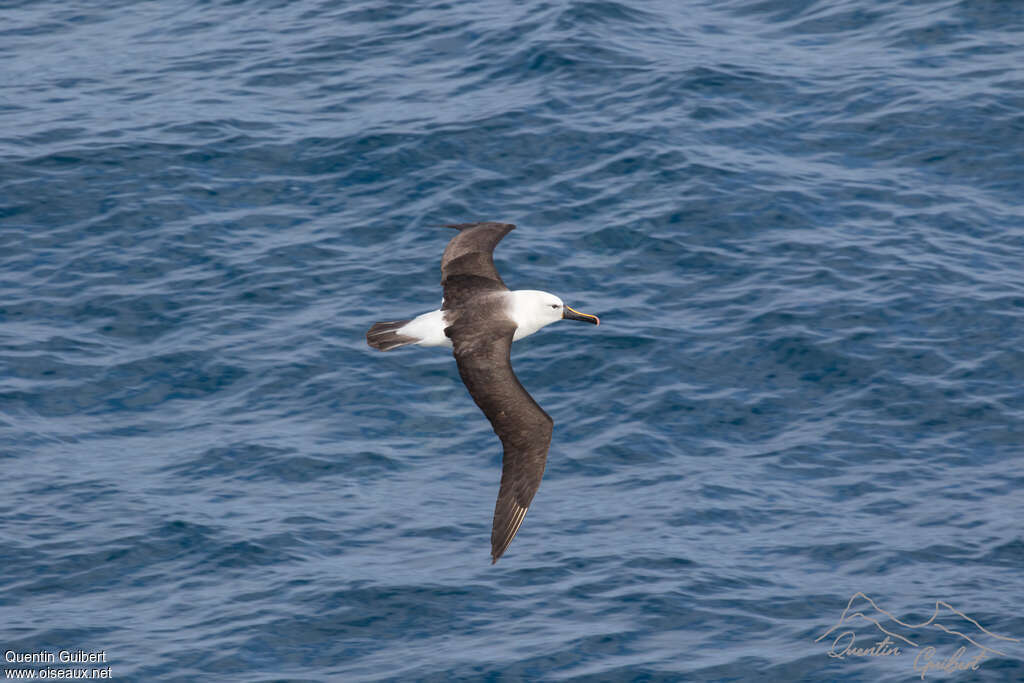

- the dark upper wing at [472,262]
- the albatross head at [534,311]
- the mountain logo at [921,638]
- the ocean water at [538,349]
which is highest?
the dark upper wing at [472,262]

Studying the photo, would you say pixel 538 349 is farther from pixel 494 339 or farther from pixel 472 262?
pixel 494 339

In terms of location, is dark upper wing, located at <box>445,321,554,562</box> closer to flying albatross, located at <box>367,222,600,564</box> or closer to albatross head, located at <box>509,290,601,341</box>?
flying albatross, located at <box>367,222,600,564</box>

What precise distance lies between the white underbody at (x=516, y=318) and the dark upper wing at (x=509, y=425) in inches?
18.0

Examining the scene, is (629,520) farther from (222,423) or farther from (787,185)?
(787,185)

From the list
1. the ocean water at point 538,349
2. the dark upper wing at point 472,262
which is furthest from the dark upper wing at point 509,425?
the ocean water at point 538,349

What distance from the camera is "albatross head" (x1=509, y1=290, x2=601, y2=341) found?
1717 centimetres

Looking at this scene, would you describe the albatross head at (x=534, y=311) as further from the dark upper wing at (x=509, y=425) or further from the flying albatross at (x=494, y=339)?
the dark upper wing at (x=509, y=425)

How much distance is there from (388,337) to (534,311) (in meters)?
1.66

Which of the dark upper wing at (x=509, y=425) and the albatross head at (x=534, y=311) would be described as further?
the albatross head at (x=534, y=311)

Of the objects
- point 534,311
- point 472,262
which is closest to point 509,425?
point 534,311

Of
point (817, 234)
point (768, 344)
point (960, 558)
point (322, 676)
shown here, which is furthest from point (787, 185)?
point (322, 676)

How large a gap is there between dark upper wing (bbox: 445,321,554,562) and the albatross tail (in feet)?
2.16

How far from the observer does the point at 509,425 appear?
15953 mm

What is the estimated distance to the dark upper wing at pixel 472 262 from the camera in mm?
17828
